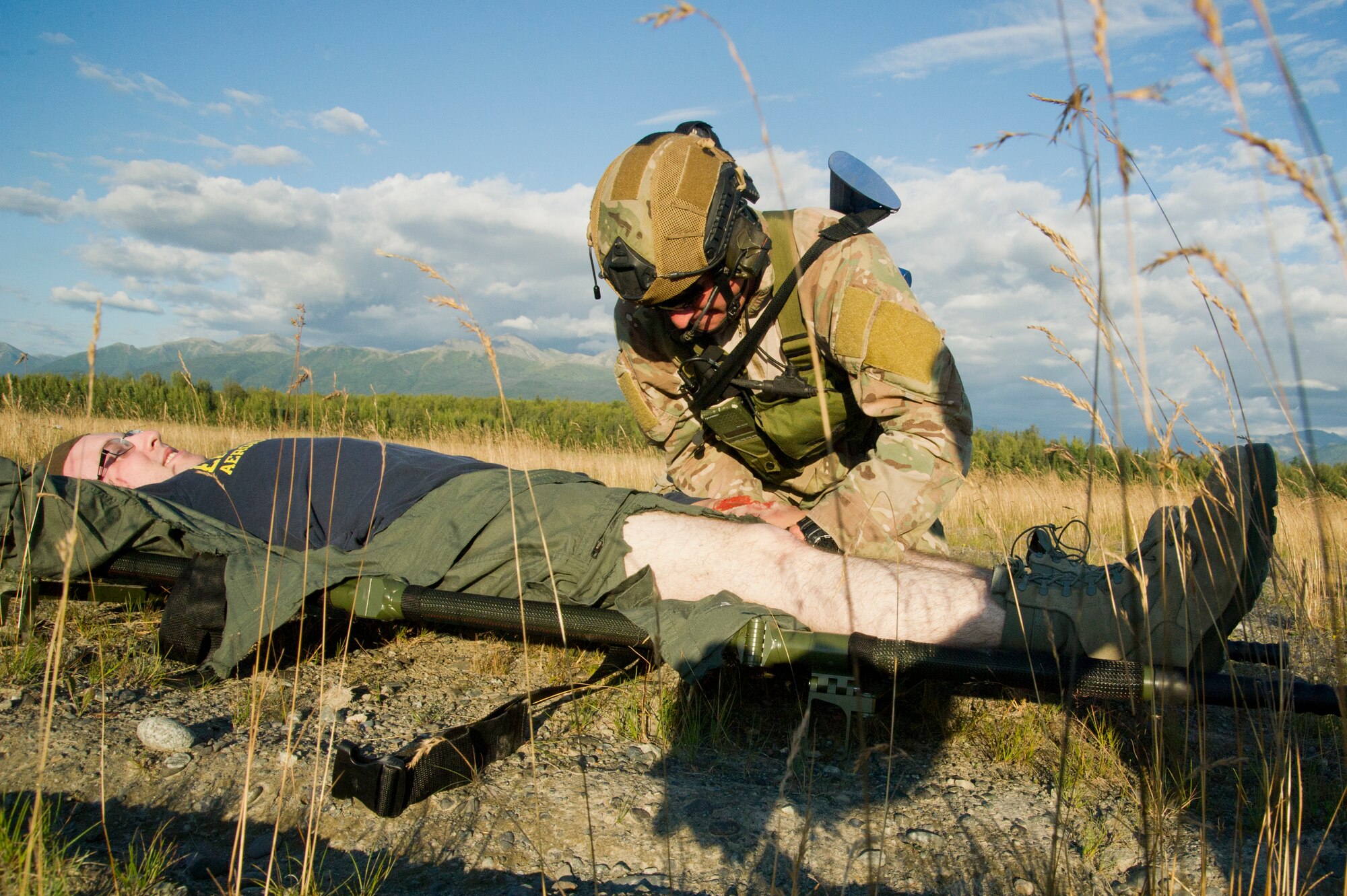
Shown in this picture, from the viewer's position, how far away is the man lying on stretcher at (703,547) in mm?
1959

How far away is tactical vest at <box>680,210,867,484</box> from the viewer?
3277mm

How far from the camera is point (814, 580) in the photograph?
8.18 ft

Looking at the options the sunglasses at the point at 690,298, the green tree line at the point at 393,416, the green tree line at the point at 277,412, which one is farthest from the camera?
the green tree line at the point at 277,412

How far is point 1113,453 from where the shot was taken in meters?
1.37

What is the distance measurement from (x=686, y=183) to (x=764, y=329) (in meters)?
0.72

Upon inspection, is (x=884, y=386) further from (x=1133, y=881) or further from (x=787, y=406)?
(x=1133, y=881)

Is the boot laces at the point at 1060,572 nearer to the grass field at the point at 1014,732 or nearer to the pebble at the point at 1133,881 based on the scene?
the grass field at the point at 1014,732

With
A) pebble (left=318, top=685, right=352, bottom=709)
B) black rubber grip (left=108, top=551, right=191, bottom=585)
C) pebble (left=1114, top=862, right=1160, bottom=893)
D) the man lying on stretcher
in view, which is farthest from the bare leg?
black rubber grip (left=108, top=551, right=191, bottom=585)

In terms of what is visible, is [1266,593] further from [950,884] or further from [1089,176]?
[1089,176]

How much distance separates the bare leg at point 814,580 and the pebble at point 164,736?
4.43 ft

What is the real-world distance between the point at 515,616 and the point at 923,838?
1.30m

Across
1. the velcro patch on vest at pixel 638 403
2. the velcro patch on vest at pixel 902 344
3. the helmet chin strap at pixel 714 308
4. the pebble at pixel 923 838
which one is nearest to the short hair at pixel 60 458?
the velcro patch on vest at pixel 638 403

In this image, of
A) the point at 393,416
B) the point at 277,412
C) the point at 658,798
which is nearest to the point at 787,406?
the point at 658,798

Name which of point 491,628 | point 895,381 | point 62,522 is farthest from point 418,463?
point 895,381
